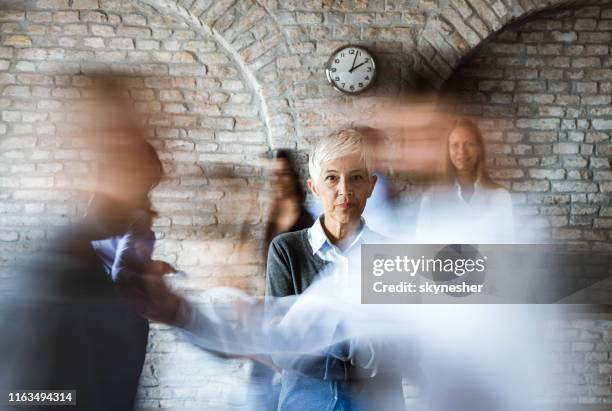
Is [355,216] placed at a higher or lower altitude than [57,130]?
lower

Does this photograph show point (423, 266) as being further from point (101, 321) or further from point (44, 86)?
point (44, 86)

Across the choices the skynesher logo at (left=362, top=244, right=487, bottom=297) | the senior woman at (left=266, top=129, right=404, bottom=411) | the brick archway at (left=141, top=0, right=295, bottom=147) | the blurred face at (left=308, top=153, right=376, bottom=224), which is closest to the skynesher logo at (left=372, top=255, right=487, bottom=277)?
the skynesher logo at (left=362, top=244, right=487, bottom=297)

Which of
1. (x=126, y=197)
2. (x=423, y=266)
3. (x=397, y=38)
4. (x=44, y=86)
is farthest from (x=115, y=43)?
(x=423, y=266)

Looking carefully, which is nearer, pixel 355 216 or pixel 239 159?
pixel 355 216

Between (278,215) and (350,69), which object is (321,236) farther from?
(350,69)

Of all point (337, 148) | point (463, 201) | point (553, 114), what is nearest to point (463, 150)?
point (463, 201)

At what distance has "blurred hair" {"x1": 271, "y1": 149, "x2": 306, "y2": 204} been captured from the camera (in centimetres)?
242

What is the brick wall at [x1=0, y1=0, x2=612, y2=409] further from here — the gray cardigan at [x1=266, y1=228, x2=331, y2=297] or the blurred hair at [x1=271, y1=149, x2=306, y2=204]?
the gray cardigan at [x1=266, y1=228, x2=331, y2=297]

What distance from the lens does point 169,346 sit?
2484 millimetres

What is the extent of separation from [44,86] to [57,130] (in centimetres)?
22

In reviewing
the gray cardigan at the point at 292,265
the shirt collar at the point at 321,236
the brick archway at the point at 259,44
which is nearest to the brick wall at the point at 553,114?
the shirt collar at the point at 321,236

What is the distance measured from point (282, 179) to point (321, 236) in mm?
345

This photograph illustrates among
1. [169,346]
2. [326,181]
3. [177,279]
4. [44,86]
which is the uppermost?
[44,86]

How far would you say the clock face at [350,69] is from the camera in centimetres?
239
